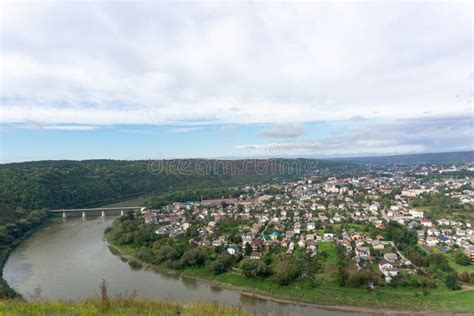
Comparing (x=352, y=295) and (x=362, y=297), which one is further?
(x=352, y=295)

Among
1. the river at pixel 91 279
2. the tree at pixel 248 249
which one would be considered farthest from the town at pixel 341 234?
the river at pixel 91 279

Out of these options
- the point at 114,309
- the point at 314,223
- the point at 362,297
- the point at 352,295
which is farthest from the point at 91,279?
the point at 314,223

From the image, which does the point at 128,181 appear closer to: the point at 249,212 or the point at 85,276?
the point at 249,212

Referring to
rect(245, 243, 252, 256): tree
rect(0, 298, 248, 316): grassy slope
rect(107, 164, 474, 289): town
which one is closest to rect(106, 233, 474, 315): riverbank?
rect(107, 164, 474, 289): town

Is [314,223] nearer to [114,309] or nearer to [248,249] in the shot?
[248,249]

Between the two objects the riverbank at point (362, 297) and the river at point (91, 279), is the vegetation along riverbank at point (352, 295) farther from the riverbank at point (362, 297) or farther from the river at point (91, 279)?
the river at point (91, 279)

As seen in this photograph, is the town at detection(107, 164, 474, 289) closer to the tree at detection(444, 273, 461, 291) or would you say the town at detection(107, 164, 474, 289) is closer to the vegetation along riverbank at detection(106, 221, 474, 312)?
the tree at detection(444, 273, 461, 291)
